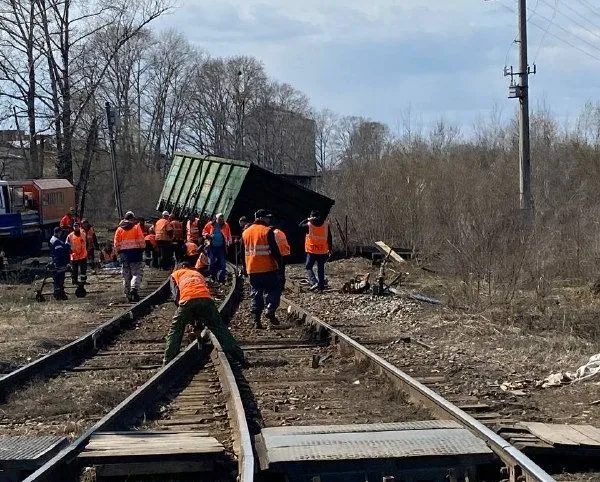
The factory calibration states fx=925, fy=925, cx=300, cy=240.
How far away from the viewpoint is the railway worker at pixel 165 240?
1070 inches

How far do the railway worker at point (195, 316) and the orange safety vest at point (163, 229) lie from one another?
16.0 metres

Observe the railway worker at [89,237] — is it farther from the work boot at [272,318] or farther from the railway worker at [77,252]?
the work boot at [272,318]

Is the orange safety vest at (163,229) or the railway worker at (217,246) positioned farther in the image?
the orange safety vest at (163,229)

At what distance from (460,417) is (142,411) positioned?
2932 millimetres

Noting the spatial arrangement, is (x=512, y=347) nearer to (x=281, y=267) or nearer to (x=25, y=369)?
(x=281, y=267)

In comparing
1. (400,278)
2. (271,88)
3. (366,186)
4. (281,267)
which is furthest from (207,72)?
(281,267)

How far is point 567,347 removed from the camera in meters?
11.6

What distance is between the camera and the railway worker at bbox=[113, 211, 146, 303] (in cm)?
1831

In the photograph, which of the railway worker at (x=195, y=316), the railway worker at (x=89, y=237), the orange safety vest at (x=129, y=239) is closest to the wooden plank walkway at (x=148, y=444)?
the railway worker at (x=195, y=316)

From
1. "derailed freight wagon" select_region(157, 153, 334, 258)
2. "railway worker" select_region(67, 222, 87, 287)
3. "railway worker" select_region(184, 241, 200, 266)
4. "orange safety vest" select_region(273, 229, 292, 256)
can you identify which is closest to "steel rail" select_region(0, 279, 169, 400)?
"orange safety vest" select_region(273, 229, 292, 256)

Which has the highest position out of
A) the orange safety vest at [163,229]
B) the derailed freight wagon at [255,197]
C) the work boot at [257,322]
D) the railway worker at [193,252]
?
the derailed freight wagon at [255,197]

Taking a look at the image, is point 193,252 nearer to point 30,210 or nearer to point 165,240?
point 165,240

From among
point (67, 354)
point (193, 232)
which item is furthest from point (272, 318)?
point (193, 232)

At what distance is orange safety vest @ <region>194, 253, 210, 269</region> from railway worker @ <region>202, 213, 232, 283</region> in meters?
0.39
